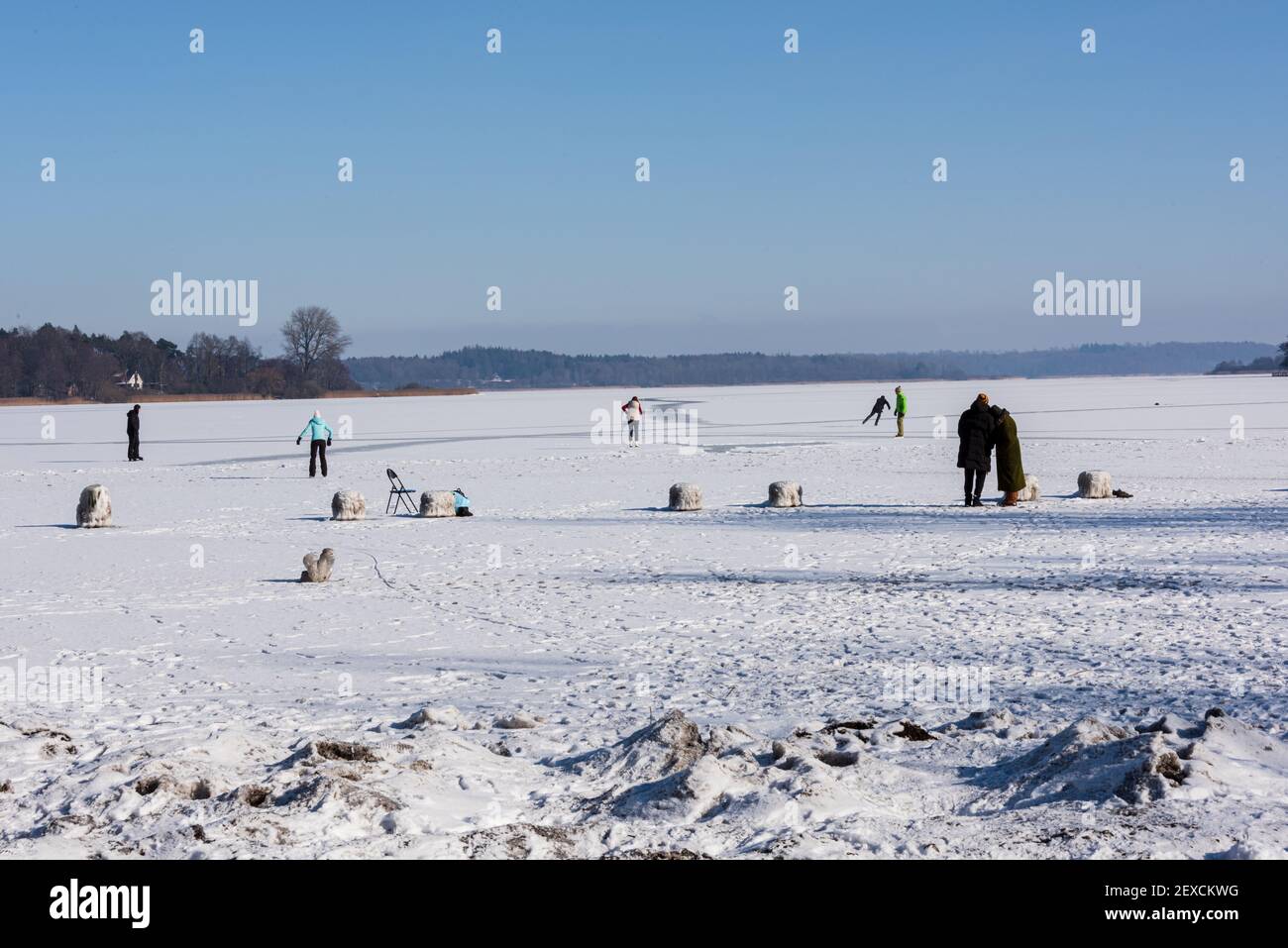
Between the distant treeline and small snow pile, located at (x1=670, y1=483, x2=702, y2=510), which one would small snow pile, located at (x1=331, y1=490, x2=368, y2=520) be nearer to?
small snow pile, located at (x1=670, y1=483, x2=702, y2=510)

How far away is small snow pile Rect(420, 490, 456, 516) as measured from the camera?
1964cm

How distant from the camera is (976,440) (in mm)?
19328

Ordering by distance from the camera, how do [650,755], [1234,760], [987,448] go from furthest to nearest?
1. [987,448]
2. [650,755]
3. [1234,760]

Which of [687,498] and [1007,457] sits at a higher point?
[1007,457]

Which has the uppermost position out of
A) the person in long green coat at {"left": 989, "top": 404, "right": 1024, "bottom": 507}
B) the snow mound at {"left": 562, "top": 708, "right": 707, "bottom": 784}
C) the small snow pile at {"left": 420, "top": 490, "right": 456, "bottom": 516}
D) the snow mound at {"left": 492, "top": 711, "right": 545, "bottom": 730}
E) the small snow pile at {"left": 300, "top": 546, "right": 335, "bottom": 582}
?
the person in long green coat at {"left": 989, "top": 404, "right": 1024, "bottom": 507}

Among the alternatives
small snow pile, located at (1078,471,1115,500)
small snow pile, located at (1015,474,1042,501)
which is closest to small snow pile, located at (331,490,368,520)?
small snow pile, located at (1015,474,1042,501)

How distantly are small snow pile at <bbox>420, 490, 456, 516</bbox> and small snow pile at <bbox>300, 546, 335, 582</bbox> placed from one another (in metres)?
5.97

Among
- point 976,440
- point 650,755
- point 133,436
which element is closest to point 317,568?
point 650,755

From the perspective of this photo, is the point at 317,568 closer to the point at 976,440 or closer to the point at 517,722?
the point at 517,722

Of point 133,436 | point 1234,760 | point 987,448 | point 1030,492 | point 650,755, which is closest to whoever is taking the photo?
point 1234,760

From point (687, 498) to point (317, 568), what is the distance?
7.43m

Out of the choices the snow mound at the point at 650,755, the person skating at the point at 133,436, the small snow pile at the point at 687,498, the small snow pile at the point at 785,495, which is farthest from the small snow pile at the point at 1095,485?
the person skating at the point at 133,436

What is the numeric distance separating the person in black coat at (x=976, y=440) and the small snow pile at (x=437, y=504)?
7.42 metres
